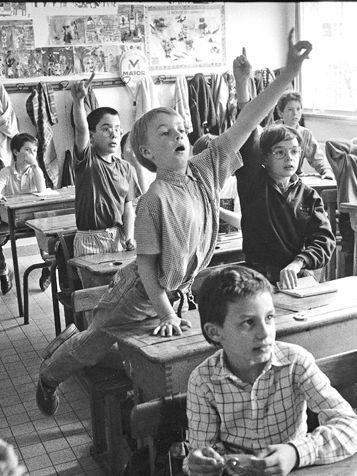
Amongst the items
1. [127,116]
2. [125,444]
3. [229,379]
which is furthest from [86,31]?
[229,379]

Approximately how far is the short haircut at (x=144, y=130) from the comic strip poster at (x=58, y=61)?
4.35 m

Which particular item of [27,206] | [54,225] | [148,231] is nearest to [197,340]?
[148,231]

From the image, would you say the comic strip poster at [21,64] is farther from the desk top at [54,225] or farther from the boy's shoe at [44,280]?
the desk top at [54,225]

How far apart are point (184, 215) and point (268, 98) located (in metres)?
0.45

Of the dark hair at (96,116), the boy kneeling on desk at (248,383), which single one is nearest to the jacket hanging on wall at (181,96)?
the dark hair at (96,116)

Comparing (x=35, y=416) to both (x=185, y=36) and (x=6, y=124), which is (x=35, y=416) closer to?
(x=6, y=124)

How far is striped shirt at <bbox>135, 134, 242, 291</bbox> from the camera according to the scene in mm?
2104

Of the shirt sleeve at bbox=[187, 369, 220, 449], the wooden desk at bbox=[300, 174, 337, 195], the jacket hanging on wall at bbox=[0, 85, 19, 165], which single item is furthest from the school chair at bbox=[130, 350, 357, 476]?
the jacket hanging on wall at bbox=[0, 85, 19, 165]

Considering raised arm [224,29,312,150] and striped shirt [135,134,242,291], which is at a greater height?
raised arm [224,29,312,150]

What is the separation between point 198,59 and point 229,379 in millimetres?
5901

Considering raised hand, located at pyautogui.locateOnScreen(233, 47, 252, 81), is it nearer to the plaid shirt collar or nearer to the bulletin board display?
the plaid shirt collar

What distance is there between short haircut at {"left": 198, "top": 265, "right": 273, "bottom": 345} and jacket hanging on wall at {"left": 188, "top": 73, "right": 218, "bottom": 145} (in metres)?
5.36

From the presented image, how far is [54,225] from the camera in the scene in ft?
12.9

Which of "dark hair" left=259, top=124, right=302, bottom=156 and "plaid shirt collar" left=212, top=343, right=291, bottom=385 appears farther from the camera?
"dark hair" left=259, top=124, right=302, bottom=156
